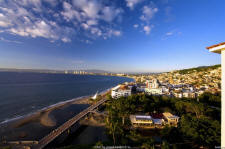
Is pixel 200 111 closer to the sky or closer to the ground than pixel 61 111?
closer to the sky

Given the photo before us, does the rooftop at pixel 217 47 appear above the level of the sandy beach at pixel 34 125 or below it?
above

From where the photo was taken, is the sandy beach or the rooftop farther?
the sandy beach

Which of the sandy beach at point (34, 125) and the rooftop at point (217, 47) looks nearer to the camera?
the rooftop at point (217, 47)

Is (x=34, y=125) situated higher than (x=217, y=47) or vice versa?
(x=217, y=47)

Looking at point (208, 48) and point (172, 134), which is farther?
point (172, 134)

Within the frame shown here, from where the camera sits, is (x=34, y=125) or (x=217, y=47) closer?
(x=217, y=47)

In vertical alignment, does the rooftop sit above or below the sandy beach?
above

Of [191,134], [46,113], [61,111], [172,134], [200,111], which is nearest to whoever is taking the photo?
[191,134]

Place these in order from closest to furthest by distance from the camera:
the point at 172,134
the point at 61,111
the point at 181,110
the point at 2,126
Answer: the point at 172,134 < the point at 2,126 < the point at 181,110 < the point at 61,111

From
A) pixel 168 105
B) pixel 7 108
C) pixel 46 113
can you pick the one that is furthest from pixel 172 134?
pixel 7 108

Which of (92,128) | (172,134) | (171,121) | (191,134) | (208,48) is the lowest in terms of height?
(92,128)

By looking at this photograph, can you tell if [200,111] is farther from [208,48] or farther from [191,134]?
[208,48]
